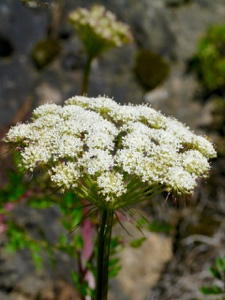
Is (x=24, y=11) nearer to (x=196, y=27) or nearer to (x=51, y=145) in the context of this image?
(x=196, y=27)

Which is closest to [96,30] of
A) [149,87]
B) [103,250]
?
[103,250]

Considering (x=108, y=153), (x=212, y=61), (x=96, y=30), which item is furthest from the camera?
(x=212, y=61)

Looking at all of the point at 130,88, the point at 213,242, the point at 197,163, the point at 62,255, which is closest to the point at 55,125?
the point at 197,163

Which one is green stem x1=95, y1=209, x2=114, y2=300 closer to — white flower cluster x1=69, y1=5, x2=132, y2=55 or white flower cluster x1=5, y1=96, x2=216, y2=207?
white flower cluster x1=5, y1=96, x2=216, y2=207

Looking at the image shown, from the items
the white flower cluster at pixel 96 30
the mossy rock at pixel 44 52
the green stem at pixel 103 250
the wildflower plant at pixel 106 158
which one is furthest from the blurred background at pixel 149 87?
the wildflower plant at pixel 106 158

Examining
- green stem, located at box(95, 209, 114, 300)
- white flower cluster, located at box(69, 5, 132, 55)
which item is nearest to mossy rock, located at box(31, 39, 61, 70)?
white flower cluster, located at box(69, 5, 132, 55)

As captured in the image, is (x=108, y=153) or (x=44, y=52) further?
(x=44, y=52)

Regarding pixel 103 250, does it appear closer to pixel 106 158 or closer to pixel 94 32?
pixel 106 158
